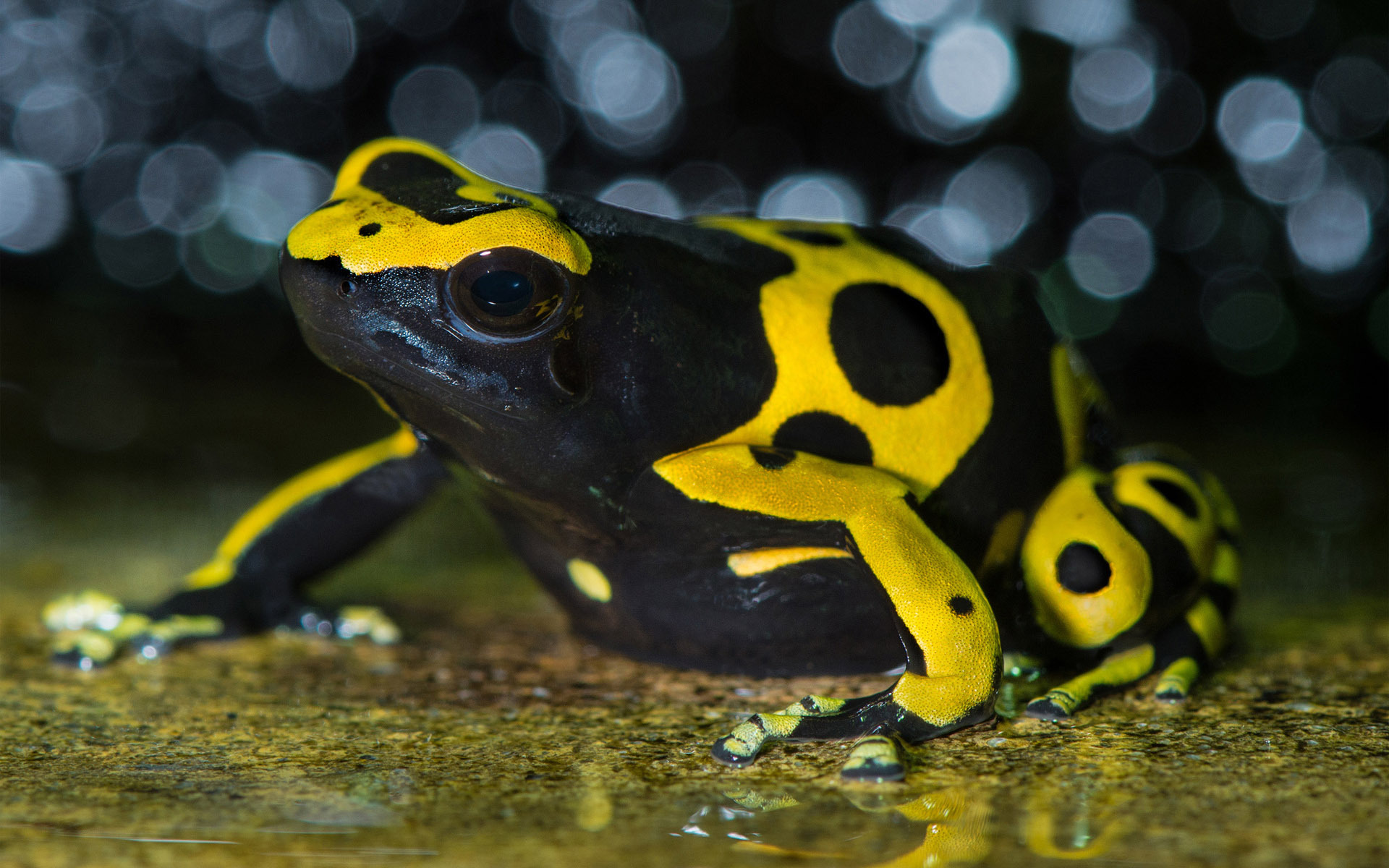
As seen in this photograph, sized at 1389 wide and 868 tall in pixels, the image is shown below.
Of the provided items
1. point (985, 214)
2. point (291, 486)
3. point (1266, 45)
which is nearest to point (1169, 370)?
point (985, 214)

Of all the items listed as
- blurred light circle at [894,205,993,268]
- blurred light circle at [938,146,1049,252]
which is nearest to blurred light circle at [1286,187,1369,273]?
blurred light circle at [938,146,1049,252]

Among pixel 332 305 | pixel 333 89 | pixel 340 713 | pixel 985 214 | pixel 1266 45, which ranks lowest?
pixel 340 713

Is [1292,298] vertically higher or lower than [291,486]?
higher

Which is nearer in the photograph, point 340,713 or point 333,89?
point 340,713

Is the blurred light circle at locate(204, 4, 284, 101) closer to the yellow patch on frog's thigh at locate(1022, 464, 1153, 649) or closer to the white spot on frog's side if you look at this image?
the white spot on frog's side

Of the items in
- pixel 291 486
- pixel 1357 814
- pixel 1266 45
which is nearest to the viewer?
pixel 1357 814

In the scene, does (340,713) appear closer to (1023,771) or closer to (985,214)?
(1023,771)

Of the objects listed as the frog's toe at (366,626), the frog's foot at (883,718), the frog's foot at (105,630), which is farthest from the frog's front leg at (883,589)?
the frog's foot at (105,630)

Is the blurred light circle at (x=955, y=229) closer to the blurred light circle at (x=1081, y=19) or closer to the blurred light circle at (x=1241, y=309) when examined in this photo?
the blurred light circle at (x=1081, y=19)
